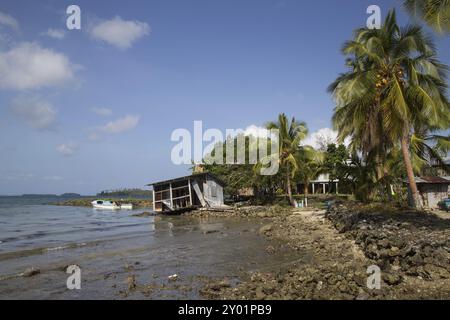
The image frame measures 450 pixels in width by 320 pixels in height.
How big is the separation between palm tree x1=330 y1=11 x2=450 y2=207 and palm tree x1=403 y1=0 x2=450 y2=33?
4.46 meters

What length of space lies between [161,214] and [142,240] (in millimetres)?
19160

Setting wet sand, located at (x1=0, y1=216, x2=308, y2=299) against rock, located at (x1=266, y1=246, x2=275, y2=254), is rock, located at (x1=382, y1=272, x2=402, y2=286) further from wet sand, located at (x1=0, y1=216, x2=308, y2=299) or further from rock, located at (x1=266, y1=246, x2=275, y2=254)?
rock, located at (x1=266, y1=246, x2=275, y2=254)

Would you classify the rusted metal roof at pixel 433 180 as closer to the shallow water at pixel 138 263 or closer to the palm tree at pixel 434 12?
the shallow water at pixel 138 263

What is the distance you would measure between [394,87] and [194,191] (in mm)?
26395

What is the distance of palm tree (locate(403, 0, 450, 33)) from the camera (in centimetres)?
1184

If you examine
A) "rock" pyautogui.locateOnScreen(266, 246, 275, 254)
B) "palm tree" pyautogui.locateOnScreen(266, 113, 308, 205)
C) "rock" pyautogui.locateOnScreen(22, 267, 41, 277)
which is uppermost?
"palm tree" pyautogui.locateOnScreen(266, 113, 308, 205)

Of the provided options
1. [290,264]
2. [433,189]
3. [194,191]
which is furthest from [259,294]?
[194,191]

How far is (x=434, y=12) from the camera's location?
39.7 ft

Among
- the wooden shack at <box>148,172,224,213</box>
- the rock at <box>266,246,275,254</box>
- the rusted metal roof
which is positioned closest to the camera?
the rock at <box>266,246,275,254</box>

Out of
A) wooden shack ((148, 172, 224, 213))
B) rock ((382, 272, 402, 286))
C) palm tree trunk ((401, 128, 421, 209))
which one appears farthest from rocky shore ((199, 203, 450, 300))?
wooden shack ((148, 172, 224, 213))

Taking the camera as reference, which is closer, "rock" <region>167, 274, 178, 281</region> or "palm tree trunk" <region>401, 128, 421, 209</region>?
"rock" <region>167, 274, 178, 281</region>

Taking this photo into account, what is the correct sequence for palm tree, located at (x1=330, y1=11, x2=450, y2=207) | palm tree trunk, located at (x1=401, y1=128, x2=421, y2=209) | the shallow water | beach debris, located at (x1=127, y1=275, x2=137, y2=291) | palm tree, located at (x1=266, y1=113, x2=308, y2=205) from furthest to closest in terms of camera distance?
palm tree, located at (x1=266, y1=113, x2=308, y2=205), palm tree trunk, located at (x1=401, y1=128, x2=421, y2=209), palm tree, located at (x1=330, y1=11, x2=450, y2=207), the shallow water, beach debris, located at (x1=127, y1=275, x2=137, y2=291)
